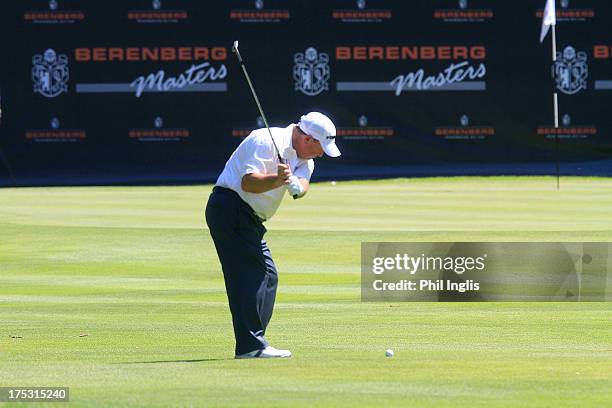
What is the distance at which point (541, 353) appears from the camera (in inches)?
333

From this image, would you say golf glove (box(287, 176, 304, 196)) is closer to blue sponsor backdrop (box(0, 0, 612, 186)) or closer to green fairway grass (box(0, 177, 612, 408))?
green fairway grass (box(0, 177, 612, 408))

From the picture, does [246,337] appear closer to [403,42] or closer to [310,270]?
[310,270]

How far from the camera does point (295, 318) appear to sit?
11570mm

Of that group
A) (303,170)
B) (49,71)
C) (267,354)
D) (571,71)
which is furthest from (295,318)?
(571,71)

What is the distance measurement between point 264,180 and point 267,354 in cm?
107

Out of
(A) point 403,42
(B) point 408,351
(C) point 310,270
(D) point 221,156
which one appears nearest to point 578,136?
(A) point 403,42

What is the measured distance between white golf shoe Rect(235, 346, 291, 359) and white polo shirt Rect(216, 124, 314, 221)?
0.79 meters

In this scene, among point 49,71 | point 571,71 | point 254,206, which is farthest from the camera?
point 571,71

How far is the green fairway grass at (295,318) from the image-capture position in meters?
6.89

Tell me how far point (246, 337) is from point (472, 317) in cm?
342

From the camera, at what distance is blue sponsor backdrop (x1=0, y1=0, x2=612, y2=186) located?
32.5 m

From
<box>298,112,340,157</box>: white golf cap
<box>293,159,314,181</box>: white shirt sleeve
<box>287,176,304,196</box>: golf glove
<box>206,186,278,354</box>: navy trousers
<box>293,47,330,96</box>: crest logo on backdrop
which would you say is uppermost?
<box>293,47,330,96</box>: crest logo on backdrop

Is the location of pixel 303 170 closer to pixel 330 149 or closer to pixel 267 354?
pixel 330 149

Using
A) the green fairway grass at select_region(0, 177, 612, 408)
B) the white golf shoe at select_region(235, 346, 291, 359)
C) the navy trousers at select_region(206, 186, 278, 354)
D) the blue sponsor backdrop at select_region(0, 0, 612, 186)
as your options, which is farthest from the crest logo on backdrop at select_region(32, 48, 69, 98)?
the white golf shoe at select_region(235, 346, 291, 359)
